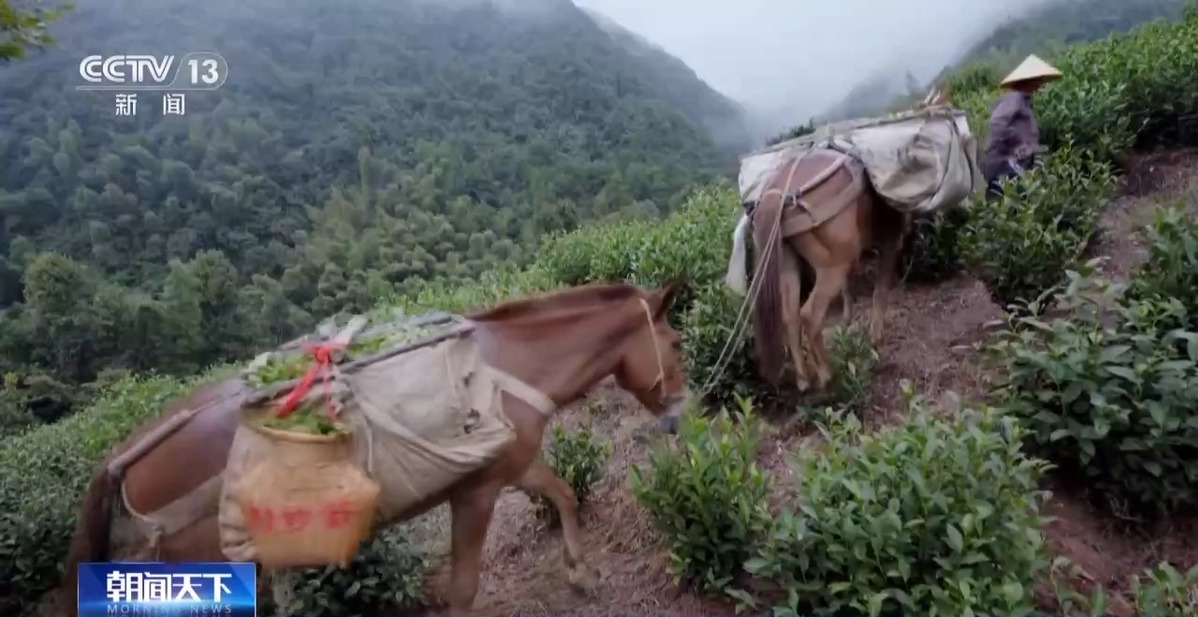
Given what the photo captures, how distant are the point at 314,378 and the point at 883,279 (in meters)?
3.09

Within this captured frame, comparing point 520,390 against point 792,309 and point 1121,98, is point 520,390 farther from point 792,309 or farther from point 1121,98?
point 1121,98

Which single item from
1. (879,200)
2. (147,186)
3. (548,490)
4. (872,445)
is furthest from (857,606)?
(147,186)

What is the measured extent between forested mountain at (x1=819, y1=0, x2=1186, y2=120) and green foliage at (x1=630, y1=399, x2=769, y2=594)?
280cm

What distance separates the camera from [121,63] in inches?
110

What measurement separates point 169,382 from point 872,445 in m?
2.51

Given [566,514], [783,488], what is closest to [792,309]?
[783,488]

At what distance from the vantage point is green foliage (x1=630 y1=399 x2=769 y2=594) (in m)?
2.51

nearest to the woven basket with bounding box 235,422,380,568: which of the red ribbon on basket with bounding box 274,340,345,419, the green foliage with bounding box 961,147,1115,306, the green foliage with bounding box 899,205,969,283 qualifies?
the red ribbon on basket with bounding box 274,340,345,419

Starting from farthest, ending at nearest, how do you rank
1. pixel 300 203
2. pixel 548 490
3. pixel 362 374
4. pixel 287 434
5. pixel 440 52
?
pixel 440 52, pixel 300 203, pixel 548 490, pixel 362 374, pixel 287 434

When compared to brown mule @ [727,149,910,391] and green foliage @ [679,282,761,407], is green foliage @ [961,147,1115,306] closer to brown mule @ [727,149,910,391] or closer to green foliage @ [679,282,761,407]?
brown mule @ [727,149,910,391]

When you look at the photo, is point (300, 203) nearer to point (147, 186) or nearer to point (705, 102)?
point (147, 186)

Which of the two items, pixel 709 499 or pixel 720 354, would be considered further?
pixel 720 354

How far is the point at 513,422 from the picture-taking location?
2.42m

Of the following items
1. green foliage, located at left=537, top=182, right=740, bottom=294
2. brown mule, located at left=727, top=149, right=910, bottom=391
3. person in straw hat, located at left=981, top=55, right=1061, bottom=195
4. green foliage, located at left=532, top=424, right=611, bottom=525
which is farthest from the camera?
green foliage, located at left=537, top=182, right=740, bottom=294
